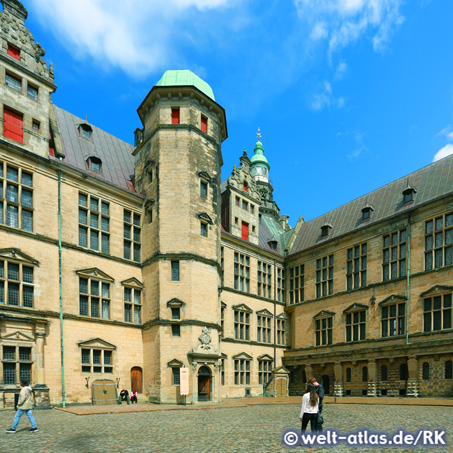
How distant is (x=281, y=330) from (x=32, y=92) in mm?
30399

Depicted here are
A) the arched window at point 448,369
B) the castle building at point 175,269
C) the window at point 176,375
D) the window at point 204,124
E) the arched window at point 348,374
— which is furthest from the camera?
the arched window at point 348,374

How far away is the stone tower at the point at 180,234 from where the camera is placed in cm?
2912

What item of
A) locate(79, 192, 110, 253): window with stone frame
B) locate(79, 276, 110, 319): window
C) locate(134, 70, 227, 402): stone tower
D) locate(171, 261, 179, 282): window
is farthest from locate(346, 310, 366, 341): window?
locate(79, 192, 110, 253): window with stone frame

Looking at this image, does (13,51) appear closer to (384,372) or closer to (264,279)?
(264,279)

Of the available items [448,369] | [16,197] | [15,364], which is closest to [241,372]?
[448,369]

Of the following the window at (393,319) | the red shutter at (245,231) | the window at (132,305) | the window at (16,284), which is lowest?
the window at (393,319)

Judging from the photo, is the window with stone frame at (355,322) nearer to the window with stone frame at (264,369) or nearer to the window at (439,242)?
the window at (439,242)

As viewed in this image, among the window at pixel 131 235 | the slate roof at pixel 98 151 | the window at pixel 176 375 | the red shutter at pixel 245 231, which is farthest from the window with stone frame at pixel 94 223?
the red shutter at pixel 245 231

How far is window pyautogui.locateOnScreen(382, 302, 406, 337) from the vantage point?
33.2m

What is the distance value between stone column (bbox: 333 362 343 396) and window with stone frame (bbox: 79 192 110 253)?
71.1 feet

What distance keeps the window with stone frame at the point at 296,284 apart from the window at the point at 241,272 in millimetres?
5720

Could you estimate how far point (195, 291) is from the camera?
99.1 feet

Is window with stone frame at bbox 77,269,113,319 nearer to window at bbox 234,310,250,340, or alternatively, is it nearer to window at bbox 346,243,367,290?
window at bbox 234,310,250,340

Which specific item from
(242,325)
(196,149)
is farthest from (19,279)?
(242,325)
